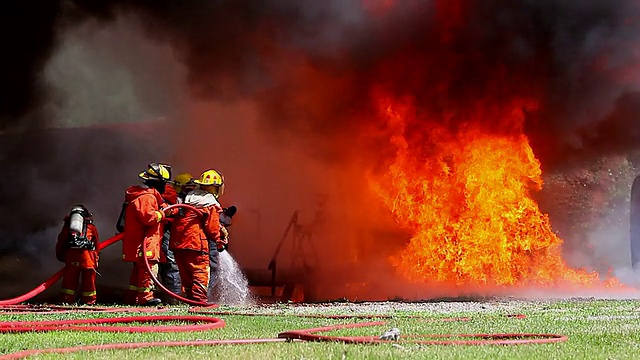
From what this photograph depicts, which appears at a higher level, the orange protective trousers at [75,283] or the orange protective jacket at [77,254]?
the orange protective jacket at [77,254]

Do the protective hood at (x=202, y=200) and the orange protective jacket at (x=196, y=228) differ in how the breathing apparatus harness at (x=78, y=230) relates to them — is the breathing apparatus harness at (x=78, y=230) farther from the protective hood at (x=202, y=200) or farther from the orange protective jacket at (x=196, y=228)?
the protective hood at (x=202, y=200)

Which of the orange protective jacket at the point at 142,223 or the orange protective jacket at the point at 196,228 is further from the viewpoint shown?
the orange protective jacket at the point at 196,228

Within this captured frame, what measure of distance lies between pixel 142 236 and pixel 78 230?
2.69ft

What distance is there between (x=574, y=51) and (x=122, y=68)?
8760mm

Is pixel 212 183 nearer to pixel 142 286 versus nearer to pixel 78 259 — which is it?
pixel 142 286

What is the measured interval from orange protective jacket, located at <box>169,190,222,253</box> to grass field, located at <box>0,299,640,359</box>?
1.49 meters

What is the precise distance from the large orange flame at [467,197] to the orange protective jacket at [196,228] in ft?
13.2

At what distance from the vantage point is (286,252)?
14484 mm

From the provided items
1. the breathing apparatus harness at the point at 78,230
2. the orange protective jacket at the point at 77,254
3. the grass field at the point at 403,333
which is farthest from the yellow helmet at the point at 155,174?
the grass field at the point at 403,333

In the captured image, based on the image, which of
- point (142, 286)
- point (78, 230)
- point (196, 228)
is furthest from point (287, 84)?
point (142, 286)

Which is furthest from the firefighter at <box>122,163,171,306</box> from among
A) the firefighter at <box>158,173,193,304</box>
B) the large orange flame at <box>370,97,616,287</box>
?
the large orange flame at <box>370,97,616,287</box>

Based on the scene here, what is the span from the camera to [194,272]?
856 cm

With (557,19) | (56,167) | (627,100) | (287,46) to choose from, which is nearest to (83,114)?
(56,167)

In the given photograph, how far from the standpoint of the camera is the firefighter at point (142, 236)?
27.6ft
